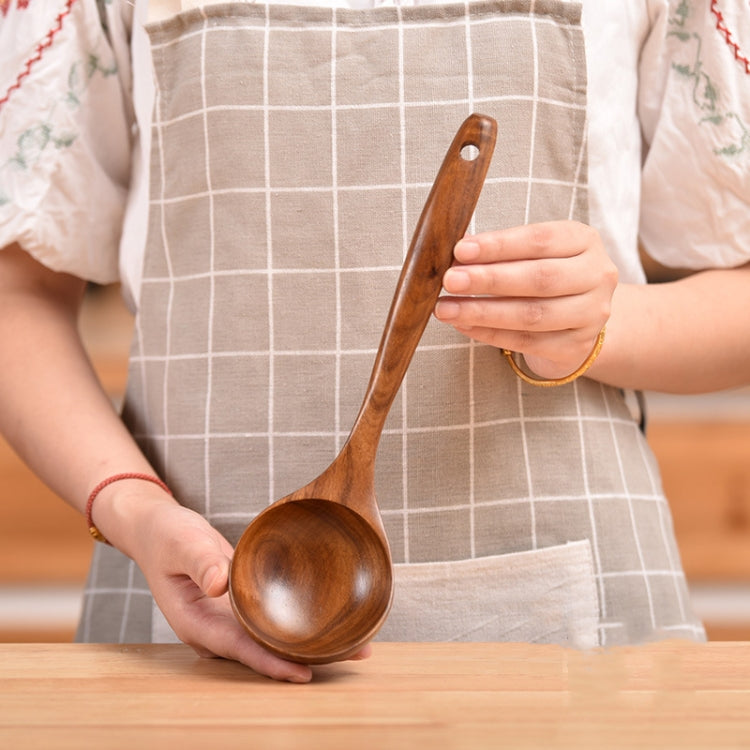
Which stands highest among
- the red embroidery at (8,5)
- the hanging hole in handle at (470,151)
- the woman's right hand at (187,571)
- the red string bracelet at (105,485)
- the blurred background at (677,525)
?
the red embroidery at (8,5)

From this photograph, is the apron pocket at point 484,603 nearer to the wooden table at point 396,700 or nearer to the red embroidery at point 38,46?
the wooden table at point 396,700

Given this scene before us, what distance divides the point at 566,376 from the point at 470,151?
18cm

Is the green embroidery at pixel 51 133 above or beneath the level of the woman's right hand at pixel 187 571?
above

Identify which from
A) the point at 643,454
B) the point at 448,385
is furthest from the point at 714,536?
the point at 448,385

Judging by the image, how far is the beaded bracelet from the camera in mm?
606

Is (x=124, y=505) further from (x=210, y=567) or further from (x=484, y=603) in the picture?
(x=484, y=603)

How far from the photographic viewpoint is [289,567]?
53 centimetres

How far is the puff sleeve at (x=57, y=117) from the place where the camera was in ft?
2.38

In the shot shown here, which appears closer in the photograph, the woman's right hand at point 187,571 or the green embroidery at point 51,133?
the woman's right hand at point 187,571

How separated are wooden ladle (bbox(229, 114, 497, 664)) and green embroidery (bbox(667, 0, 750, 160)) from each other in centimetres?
26

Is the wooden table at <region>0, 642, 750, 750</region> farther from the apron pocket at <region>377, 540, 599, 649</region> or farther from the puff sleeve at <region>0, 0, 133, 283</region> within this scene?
the puff sleeve at <region>0, 0, 133, 283</region>

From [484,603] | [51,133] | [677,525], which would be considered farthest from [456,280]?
[677,525]

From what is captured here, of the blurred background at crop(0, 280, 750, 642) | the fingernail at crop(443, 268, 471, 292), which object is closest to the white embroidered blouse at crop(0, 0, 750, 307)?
the fingernail at crop(443, 268, 471, 292)

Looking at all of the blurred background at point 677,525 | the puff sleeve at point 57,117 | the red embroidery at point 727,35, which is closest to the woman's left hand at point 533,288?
the red embroidery at point 727,35
